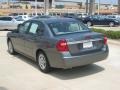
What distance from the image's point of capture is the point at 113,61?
986 cm

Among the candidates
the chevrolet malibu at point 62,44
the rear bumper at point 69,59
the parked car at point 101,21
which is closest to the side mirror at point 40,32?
the chevrolet malibu at point 62,44

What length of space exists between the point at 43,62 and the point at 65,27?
120 centimetres

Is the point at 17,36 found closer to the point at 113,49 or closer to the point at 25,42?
the point at 25,42

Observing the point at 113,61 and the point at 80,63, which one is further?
the point at 113,61

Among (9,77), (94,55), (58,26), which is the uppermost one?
(58,26)

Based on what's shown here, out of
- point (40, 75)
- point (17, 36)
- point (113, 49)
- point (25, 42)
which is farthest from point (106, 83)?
point (113, 49)

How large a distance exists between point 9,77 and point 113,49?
5532 mm

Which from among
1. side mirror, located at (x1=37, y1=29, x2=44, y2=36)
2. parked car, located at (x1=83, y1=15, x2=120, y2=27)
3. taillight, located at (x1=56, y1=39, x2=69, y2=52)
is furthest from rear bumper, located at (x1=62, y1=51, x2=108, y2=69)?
parked car, located at (x1=83, y1=15, x2=120, y2=27)

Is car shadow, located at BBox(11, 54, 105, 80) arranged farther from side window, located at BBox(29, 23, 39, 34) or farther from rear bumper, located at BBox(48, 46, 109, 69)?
side window, located at BBox(29, 23, 39, 34)

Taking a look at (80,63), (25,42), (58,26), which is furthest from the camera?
(25,42)

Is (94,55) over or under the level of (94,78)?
over

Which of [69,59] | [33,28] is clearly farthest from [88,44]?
[33,28]

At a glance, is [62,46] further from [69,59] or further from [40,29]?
[40,29]

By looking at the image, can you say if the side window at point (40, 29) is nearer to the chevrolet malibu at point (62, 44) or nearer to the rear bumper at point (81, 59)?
the chevrolet malibu at point (62, 44)
